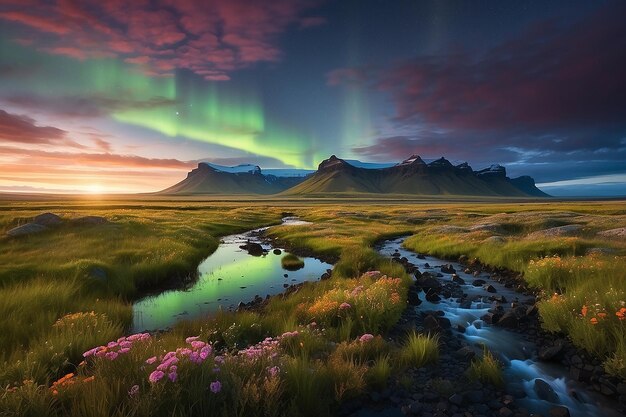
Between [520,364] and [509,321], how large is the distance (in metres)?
3.25

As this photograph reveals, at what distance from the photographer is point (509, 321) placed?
1310cm

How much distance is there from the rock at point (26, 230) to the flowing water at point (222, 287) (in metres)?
15.2

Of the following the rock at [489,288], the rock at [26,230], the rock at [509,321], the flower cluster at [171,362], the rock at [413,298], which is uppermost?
the flower cluster at [171,362]

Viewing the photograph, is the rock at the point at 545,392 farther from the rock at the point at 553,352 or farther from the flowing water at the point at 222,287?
the flowing water at the point at 222,287

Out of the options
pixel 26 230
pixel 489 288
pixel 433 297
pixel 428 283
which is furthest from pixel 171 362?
pixel 26 230

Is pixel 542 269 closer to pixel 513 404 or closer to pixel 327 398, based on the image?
pixel 513 404

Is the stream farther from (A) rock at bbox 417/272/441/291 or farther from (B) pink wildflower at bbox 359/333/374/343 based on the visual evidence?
(B) pink wildflower at bbox 359/333/374/343

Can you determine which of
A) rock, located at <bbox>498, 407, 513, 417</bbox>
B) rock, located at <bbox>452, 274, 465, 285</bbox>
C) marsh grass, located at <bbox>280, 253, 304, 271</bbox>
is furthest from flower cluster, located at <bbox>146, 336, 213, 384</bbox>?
marsh grass, located at <bbox>280, 253, 304, 271</bbox>

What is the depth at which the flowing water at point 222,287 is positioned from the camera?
50.3 ft

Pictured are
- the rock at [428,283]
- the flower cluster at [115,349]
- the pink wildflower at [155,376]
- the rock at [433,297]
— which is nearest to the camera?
the pink wildflower at [155,376]

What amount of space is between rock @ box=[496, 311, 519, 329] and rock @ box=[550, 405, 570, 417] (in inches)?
229

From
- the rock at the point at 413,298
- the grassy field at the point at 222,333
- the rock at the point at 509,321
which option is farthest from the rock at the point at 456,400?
the rock at the point at 413,298

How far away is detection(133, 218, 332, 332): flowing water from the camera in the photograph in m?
15.3

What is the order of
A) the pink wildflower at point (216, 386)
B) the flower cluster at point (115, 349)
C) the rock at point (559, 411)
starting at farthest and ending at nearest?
the rock at point (559, 411), the flower cluster at point (115, 349), the pink wildflower at point (216, 386)
